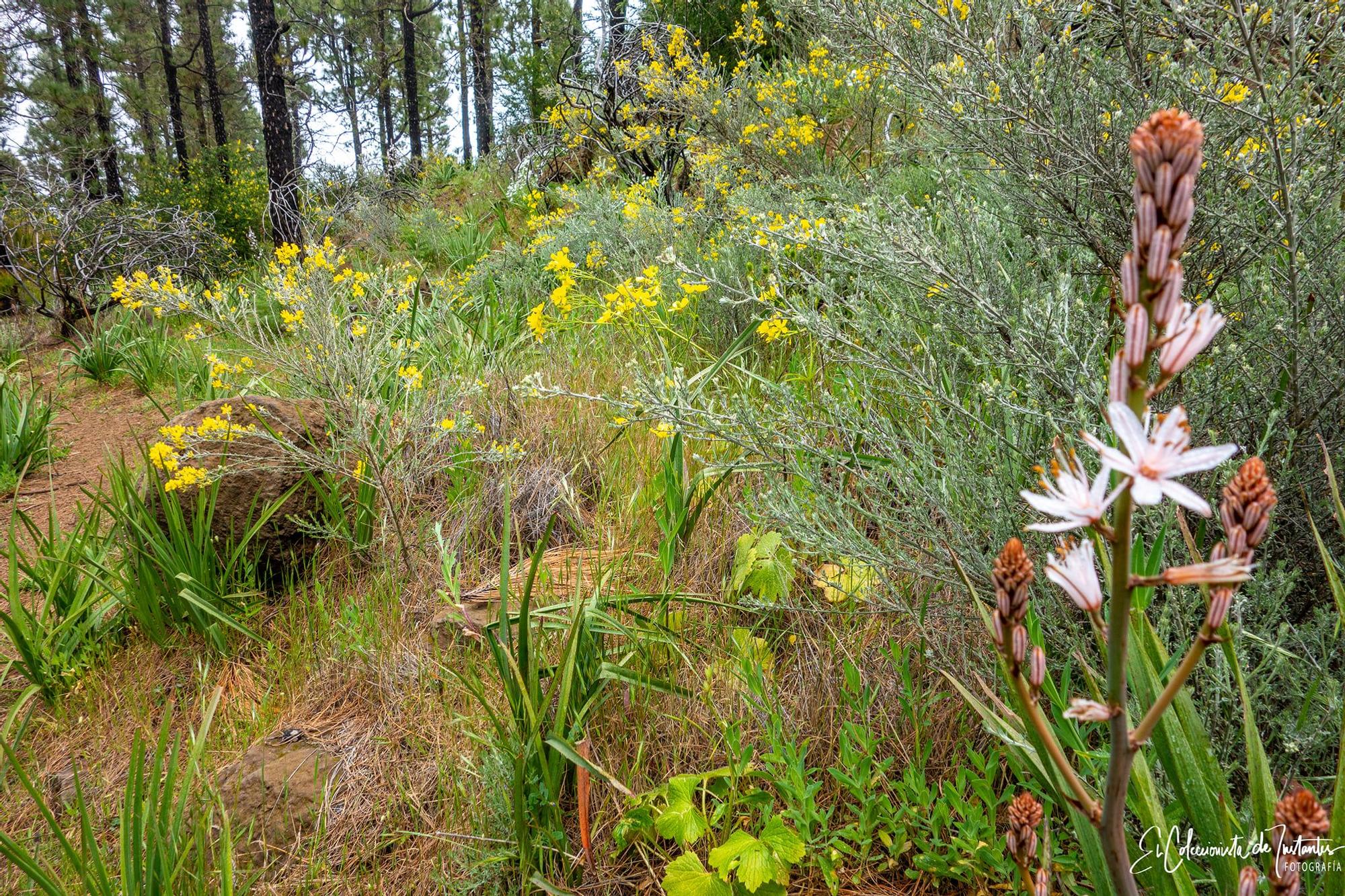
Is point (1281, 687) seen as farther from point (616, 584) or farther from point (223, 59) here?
point (223, 59)

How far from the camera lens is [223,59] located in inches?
835

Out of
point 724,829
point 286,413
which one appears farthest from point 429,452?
point 724,829

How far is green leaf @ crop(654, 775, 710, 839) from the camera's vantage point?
1444 mm

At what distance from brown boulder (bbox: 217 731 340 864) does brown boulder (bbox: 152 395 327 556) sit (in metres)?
1.00

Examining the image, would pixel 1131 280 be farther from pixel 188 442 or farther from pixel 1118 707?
pixel 188 442

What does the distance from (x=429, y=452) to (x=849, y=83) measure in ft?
10.7

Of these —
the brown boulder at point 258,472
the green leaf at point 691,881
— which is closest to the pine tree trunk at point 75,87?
the brown boulder at point 258,472

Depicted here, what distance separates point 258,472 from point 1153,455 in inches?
124

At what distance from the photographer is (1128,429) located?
458 millimetres

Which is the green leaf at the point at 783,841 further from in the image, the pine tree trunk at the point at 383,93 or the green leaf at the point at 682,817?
the pine tree trunk at the point at 383,93

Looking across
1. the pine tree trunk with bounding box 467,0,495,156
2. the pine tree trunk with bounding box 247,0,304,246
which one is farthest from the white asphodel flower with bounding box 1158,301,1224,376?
the pine tree trunk with bounding box 467,0,495,156

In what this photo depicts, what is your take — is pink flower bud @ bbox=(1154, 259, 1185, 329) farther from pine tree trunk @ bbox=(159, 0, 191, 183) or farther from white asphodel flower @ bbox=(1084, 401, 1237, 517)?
pine tree trunk @ bbox=(159, 0, 191, 183)

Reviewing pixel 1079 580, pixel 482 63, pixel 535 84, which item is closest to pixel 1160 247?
pixel 1079 580

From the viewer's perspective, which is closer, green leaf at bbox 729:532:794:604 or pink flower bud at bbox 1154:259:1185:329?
pink flower bud at bbox 1154:259:1185:329
